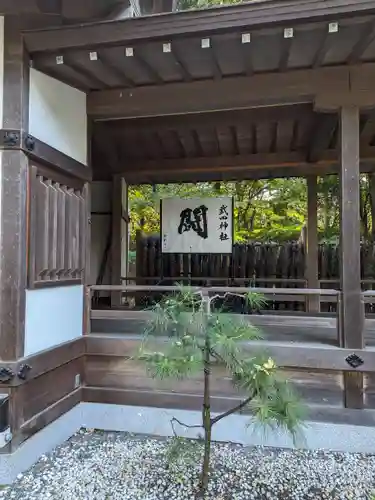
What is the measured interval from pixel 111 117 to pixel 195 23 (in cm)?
137

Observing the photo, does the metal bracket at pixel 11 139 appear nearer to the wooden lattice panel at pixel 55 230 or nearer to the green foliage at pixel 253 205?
the wooden lattice panel at pixel 55 230

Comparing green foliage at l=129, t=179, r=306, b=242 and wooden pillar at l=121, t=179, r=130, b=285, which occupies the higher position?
green foliage at l=129, t=179, r=306, b=242

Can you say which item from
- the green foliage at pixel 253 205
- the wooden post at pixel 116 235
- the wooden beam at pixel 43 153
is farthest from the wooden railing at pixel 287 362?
the green foliage at pixel 253 205

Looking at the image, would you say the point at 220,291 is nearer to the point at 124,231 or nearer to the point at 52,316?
the point at 52,316

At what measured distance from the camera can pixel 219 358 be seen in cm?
238

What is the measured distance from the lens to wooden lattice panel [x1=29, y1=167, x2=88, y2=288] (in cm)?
311

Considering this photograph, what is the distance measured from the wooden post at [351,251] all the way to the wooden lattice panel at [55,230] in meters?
2.39

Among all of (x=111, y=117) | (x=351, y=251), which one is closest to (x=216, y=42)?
(x=111, y=117)

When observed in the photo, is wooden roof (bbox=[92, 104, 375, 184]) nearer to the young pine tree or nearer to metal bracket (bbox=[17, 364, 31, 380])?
the young pine tree

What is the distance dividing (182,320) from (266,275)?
5.75 metres

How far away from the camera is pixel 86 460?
306 cm

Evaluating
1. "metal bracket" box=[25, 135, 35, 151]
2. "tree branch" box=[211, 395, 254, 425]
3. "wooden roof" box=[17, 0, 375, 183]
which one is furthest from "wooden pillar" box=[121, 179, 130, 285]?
"tree branch" box=[211, 395, 254, 425]

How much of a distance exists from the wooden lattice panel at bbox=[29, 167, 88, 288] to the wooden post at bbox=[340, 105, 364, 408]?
2.39 m

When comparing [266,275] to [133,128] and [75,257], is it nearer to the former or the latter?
[133,128]
